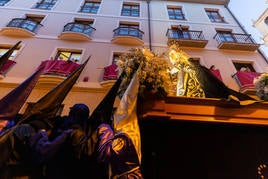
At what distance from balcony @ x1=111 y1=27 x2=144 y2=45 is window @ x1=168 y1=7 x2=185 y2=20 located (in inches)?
151

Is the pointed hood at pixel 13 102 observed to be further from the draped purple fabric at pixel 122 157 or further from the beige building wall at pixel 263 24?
the beige building wall at pixel 263 24

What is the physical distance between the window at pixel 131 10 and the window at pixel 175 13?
7.58 ft

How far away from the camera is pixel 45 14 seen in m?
11.1

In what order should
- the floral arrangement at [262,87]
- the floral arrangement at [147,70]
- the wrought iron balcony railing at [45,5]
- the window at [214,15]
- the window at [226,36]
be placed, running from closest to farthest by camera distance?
the floral arrangement at [147,70], the floral arrangement at [262,87], the window at [226,36], the wrought iron balcony railing at [45,5], the window at [214,15]

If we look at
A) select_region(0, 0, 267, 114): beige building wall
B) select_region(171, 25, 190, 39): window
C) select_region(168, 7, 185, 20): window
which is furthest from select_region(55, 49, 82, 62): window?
select_region(168, 7, 185, 20): window

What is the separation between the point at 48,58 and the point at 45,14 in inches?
168

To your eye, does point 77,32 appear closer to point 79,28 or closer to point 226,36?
point 79,28

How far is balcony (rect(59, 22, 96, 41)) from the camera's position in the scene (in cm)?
943

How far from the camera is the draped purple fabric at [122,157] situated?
228 cm

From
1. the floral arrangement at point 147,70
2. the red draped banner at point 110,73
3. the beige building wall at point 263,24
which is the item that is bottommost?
the floral arrangement at point 147,70

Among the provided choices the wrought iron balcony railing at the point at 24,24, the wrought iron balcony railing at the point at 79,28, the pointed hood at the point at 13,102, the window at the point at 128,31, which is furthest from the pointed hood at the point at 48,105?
the wrought iron balcony railing at the point at 24,24

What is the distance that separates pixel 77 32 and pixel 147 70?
24.3 feet

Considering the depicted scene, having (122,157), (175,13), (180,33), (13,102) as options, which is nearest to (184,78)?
(122,157)

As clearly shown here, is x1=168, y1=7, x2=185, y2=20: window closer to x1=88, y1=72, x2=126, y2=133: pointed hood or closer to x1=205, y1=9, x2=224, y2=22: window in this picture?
x1=205, y1=9, x2=224, y2=22: window
